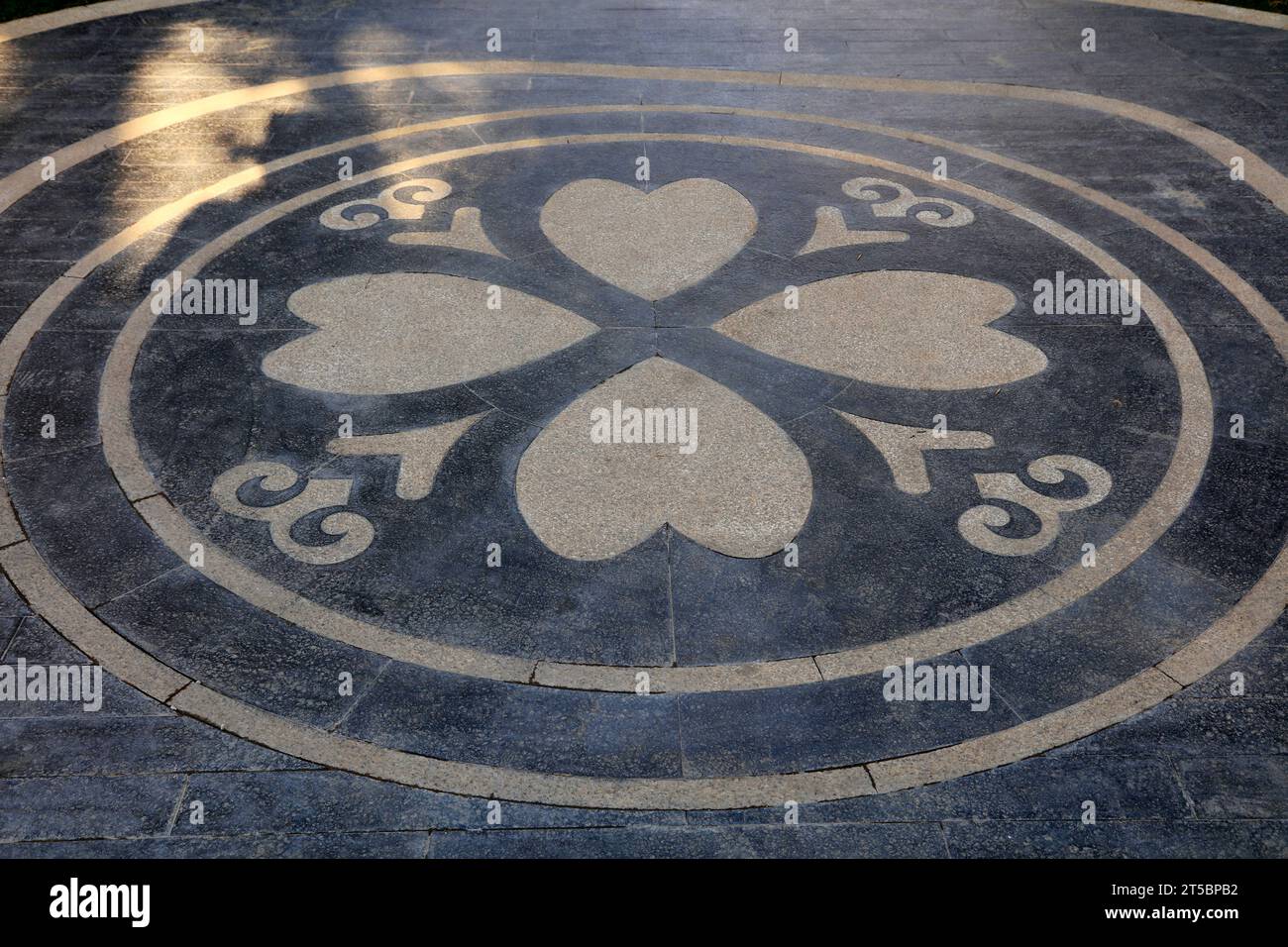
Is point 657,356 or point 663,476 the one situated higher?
point 657,356

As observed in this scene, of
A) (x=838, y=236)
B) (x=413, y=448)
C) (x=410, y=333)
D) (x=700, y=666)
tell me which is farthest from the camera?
(x=838, y=236)

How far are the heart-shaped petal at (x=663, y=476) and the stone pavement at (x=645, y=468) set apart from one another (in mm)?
31

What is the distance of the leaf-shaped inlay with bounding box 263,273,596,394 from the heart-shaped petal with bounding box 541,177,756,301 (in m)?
0.79

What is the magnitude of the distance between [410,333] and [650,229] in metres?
2.41

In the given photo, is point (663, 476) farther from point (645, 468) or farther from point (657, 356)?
point (657, 356)

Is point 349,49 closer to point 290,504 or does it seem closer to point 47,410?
point 47,410

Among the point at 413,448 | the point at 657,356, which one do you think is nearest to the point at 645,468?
the point at 657,356

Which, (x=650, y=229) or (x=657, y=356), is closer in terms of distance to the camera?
(x=657, y=356)

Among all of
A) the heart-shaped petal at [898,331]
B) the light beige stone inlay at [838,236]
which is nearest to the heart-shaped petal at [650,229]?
the light beige stone inlay at [838,236]

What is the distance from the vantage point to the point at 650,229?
31.9 feet

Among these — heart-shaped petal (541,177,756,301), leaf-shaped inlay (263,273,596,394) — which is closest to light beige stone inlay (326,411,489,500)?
leaf-shaped inlay (263,273,596,394)

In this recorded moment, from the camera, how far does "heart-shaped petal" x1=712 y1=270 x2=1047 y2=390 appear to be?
806 centimetres

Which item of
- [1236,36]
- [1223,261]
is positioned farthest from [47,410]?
[1236,36]

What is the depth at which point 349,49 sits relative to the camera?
13461mm
